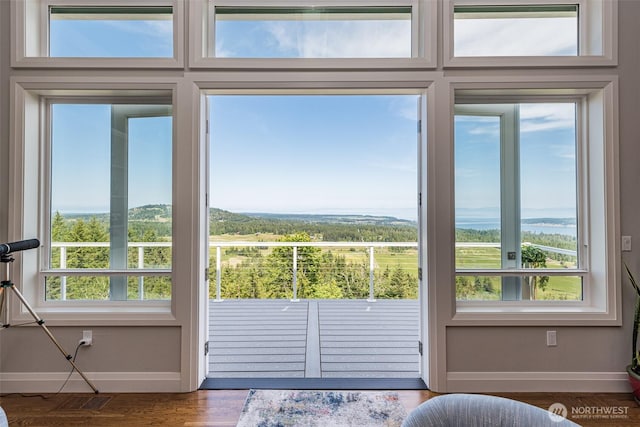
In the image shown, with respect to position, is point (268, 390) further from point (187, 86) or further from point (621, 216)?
point (621, 216)

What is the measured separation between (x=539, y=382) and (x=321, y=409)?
1.62 m

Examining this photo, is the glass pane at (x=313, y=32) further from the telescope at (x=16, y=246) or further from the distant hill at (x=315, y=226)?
the distant hill at (x=315, y=226)

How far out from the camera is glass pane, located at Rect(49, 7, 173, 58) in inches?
103

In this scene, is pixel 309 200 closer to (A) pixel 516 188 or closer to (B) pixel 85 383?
(A) pixel 516 188

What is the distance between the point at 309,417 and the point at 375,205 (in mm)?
3134

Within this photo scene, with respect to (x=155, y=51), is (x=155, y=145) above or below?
below

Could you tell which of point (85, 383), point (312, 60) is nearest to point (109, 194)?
point (85, 383)

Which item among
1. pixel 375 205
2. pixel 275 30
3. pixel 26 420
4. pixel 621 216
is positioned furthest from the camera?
pixel 375 205

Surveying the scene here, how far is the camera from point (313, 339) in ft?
11.7

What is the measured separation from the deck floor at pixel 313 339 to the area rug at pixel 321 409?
31 centimetres

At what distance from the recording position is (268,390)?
249cm

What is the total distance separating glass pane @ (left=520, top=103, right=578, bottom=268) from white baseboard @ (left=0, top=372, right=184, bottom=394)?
2.95 metres

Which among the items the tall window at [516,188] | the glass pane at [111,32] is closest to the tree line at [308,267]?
the tall window at [516,188]

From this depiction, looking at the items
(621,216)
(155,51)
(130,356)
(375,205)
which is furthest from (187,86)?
(621,216)
